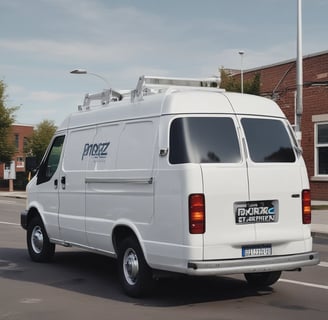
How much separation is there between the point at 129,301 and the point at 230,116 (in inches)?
100

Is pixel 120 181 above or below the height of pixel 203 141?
below

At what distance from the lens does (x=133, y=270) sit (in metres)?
7.77

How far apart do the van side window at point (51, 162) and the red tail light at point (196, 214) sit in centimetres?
365

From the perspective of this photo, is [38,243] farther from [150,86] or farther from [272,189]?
[272,189]

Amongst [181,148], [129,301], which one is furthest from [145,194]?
[129,301]

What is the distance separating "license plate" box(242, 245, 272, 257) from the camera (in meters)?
7.21

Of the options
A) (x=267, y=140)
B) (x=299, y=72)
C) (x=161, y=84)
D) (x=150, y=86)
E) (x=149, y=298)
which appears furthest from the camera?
(x=299, y=72)

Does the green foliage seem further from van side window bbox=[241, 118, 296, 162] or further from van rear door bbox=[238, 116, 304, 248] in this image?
van rear door bbox=[238, 116, 304, 248]

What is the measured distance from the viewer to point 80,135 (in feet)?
30.9

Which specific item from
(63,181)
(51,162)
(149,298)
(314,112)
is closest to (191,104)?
(149,298)

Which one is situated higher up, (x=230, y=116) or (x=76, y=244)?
(x=230, y=116)

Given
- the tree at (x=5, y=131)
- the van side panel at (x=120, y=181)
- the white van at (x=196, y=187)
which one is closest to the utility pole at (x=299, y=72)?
the white van at (x=196, y=187)

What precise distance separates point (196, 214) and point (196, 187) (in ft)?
0.98

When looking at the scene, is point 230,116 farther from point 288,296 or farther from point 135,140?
point 288,296
